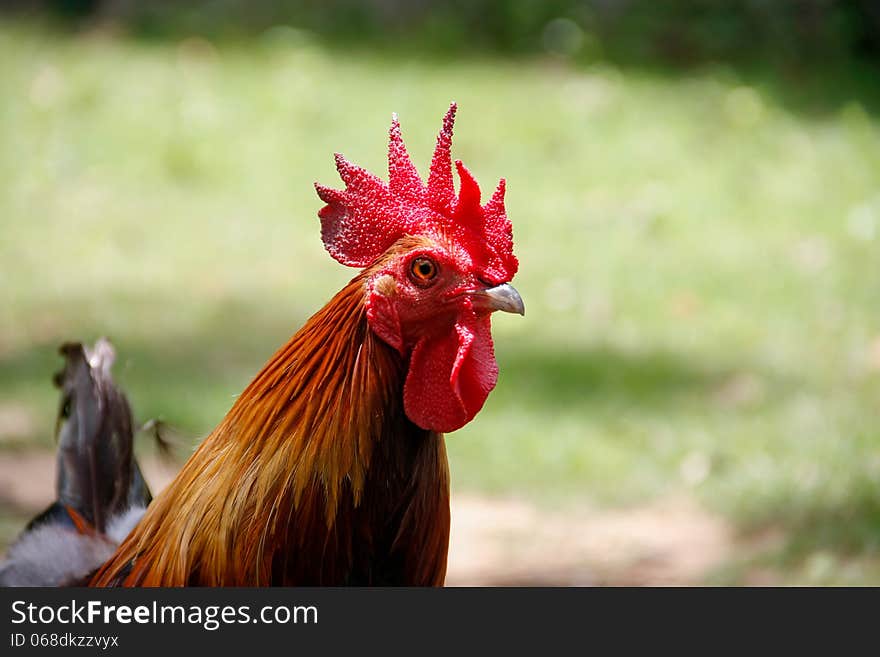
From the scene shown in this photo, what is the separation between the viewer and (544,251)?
8.21 metres

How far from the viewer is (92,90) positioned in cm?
994

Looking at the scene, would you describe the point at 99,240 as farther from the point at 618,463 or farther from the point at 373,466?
the point at 373,466

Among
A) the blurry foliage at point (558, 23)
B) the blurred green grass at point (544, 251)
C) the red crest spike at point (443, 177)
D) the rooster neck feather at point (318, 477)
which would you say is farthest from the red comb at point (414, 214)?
the blurry foliage at point (558, 23)

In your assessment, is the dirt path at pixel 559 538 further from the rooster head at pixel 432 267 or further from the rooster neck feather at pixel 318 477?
the rooster head at pixel 432 267

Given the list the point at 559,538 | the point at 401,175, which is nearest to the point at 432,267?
the point at 401,175

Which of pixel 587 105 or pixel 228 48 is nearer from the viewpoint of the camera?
pixel 587 105

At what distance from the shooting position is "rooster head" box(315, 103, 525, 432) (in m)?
2.76

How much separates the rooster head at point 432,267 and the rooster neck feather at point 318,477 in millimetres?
56

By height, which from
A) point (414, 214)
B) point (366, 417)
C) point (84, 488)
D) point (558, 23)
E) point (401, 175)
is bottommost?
point (366, 417)

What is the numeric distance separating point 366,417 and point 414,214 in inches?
19.4

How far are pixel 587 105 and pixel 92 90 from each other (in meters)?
3.90

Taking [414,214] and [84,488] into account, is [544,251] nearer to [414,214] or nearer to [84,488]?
[84,488]

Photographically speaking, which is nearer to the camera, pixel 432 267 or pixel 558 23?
pixel 432 267

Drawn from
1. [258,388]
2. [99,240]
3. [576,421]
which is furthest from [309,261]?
[258,388]
